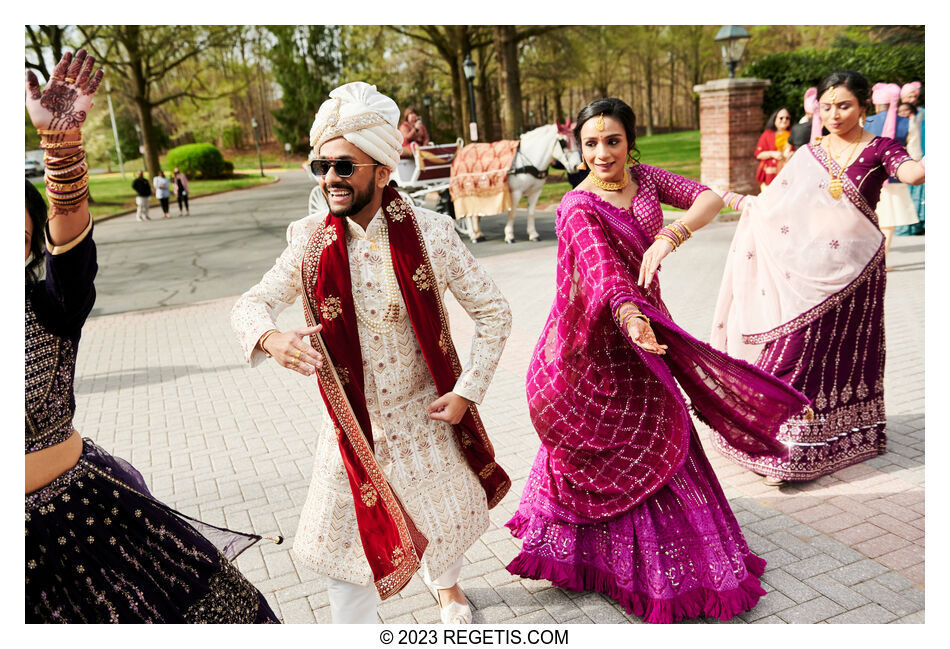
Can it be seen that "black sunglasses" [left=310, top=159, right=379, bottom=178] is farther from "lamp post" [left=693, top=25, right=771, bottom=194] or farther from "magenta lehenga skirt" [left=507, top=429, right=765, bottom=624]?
"lamp post" [left=693, top=25, right=771, bottom=194]

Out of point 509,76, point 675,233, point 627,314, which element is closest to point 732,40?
point 509,76

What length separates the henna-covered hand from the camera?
69.5 inches

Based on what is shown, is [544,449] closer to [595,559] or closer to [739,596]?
[595,559]

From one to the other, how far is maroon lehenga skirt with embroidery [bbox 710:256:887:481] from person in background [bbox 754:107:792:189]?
7.20 meters

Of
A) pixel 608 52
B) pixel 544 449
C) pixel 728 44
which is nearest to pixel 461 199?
pixel 728 44

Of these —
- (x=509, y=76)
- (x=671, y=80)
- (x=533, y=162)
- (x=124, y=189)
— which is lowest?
(x=533, y=162)

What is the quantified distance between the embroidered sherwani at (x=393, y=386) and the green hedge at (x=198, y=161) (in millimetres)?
34153

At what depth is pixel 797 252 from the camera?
12.8 feet

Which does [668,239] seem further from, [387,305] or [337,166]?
[337,166]

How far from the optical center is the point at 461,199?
509 inches

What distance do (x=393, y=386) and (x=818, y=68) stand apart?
17456 mm

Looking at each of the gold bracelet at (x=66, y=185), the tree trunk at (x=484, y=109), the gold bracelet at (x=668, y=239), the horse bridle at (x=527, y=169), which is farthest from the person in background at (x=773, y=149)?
the gold bracelet at (x=66, y=185)

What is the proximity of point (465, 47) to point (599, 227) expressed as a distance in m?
16.3

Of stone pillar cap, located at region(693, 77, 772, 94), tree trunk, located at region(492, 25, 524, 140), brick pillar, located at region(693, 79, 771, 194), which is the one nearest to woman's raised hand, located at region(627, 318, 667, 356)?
brick pillar, located at region(693, 79, 771, 194)
